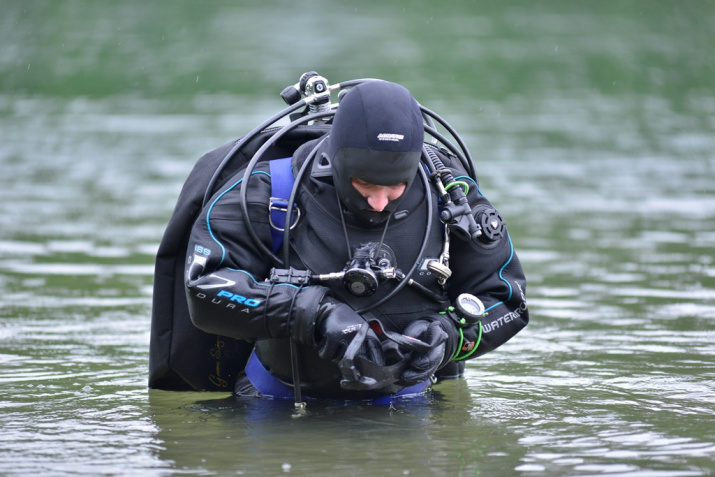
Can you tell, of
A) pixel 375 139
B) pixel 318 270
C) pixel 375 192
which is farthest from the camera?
pixel 318 270

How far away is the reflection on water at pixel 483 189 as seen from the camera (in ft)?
12.5

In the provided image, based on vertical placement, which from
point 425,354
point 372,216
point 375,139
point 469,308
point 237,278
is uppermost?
point 375,139

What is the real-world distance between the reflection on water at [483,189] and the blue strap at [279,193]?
674 millimetres

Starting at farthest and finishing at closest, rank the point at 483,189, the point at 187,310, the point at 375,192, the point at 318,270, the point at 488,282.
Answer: the point at 483,189 → the point at 187,310 → the point at 488,282 → the point at 318,270 → the point at 375,192

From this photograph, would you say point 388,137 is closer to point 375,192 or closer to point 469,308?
point 375,192

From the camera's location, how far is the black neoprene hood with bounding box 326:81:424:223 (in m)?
3.69

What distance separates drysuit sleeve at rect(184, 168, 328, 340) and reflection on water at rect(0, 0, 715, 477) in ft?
1.31

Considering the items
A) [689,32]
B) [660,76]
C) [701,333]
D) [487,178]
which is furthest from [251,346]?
[689,32]

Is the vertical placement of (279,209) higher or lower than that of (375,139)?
lower

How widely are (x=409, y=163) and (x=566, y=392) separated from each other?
1.42m

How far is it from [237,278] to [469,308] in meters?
0.82

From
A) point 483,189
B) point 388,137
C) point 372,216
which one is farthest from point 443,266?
point 483,189

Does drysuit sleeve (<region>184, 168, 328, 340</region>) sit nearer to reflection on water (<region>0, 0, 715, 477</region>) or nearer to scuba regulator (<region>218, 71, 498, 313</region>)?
scuba regulator (<region>218, 71, 498, 313</region>)

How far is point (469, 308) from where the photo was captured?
3.98m
